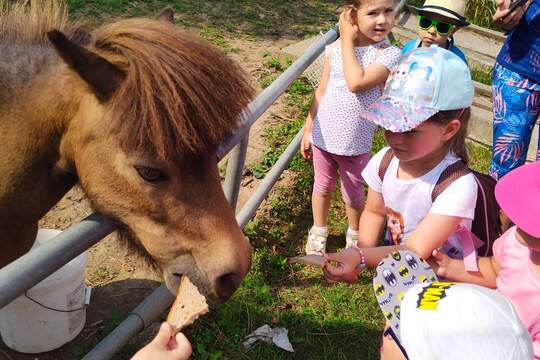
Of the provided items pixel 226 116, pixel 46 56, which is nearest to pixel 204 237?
pixel 226 116

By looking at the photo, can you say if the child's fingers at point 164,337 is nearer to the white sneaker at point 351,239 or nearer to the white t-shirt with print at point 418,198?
the white t-shirt with print at point 418,198

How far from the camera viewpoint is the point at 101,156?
1792mm

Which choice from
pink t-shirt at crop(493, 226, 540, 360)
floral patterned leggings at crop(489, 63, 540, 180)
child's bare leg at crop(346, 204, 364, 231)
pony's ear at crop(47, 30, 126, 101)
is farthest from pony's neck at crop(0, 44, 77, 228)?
floral patterned leggings at crop(489, 63, 540, 180)

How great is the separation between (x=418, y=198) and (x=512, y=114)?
1621 mm

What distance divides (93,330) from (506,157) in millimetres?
2954

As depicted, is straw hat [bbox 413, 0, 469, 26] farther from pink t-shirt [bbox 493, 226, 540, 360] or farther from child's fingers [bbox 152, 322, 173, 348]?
child's fingers [bbox 152, 322, 173, 348]

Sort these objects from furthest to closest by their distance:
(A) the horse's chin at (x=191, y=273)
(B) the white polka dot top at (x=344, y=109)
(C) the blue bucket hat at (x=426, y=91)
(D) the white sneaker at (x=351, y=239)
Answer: (D) the white sneaker at (x=351, y=239), (B) the white polka dot top at (x=344, y=109), (C) the blue bucket hat at (x=426, y=91), (A) the horse's chin at (x=191, y=273)

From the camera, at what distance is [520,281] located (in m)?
1.95

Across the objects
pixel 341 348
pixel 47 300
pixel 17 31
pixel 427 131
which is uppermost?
pixel 17 31

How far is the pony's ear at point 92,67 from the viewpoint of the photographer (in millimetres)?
1635

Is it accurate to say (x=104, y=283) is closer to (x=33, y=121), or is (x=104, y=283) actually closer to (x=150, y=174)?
(x=33, y=121)

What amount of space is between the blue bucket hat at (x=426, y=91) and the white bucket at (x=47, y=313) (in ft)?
5.77

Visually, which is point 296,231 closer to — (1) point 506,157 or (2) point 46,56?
(1) point 506,157

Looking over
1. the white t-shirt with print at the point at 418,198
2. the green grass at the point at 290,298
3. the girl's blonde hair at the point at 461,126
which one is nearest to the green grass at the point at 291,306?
the green grass at the point at 290,298
